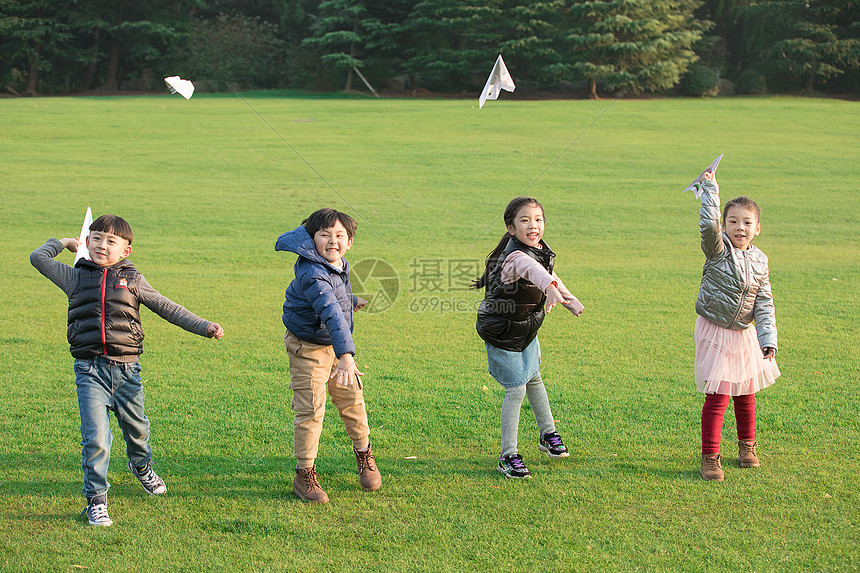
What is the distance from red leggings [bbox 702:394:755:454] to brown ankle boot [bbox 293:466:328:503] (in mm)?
2065

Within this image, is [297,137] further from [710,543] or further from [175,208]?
[710,543]

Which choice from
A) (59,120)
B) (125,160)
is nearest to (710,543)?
(125,160)

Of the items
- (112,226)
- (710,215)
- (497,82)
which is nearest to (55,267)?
(112,226)

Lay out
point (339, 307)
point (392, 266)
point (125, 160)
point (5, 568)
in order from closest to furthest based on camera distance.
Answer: point (5, 568) → point (339, 307) → point (392, 266) → point (125, 160)

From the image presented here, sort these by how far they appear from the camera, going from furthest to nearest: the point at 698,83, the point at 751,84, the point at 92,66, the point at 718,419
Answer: the point at 92,66 → the point at 751,84 → the point at 698,83 → the point at 718,419

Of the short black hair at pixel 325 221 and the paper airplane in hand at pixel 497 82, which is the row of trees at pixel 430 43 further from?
the short black hair at pixel 325 221

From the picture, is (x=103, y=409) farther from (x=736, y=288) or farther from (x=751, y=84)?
(x=751, y=84)

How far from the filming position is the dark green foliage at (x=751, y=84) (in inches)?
1283

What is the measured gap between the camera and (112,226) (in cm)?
375

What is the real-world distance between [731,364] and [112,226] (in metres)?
3.27

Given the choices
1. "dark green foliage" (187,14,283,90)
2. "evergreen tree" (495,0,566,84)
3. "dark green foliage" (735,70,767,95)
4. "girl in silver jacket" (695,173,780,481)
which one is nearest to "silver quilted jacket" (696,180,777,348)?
"girl in silver jacket" (695,173,780,481)

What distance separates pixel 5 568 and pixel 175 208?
405 inches

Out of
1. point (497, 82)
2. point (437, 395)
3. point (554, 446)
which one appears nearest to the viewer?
point (554, 446)

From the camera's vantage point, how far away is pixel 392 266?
9.59 metres
